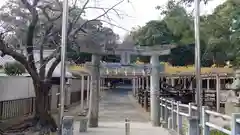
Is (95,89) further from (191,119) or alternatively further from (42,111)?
(191,119)

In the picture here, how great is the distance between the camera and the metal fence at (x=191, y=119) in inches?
220

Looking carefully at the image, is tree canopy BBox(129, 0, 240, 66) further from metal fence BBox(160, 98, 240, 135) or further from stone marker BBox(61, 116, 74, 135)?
stone marker BBox(61, 116, 74, 135)

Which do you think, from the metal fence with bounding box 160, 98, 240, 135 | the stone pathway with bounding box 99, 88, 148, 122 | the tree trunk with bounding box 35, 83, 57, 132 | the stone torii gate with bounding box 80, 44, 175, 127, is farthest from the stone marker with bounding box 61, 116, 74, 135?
the stone pathway with bounding box 99, 88, 148, 122

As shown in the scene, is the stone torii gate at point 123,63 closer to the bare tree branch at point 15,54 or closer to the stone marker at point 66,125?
Result: the bare tree branch at point 15,54

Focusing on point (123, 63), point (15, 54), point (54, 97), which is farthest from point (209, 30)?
point (15, 54)

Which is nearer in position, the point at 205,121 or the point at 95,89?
the point at 205,121

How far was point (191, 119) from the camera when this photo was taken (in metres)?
9.20

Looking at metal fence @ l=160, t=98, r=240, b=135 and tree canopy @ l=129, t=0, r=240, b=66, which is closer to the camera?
metal fence @ l=160, t=98, r=240, b=135

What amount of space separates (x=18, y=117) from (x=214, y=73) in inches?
391

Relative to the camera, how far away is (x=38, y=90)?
1345cm

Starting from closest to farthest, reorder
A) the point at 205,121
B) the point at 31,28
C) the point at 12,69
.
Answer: the point at 205,121
the point at 31,28
the point at 12,69

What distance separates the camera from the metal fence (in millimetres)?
5594

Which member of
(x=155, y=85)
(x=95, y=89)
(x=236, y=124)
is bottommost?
(x=236, y=124)

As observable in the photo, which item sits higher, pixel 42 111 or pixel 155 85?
pixel 155 85
